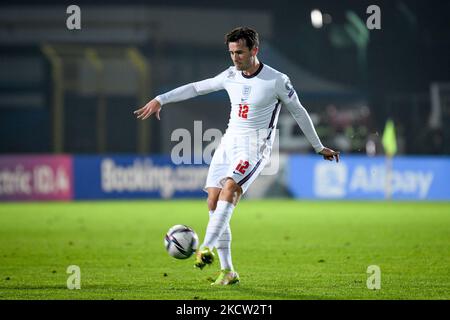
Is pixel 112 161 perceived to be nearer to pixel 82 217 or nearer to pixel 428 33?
pixel 82 217

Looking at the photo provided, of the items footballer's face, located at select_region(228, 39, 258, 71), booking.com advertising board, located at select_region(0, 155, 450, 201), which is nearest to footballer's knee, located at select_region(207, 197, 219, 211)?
footballer's face, located at select_region(228, 39, 258, 71)

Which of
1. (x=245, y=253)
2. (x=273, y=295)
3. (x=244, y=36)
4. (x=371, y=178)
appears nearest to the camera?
(x=273, y=295)

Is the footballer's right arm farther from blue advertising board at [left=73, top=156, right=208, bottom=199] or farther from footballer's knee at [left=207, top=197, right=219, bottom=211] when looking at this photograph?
blue advertising board at [left=73, top=156, right=208, bottom=199]

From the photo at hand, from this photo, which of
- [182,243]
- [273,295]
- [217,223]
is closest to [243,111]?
[217,223]

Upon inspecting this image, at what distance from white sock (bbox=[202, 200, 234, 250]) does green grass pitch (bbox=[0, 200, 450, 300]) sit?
0.49 metres

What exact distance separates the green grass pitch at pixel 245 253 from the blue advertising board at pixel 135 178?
318 cm

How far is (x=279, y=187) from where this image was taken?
2895cm

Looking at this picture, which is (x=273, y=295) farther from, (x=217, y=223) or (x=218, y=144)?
(x=218, y=144)

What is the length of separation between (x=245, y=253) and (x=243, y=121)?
3.82m

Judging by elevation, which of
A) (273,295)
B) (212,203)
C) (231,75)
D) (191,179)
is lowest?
(191,179)

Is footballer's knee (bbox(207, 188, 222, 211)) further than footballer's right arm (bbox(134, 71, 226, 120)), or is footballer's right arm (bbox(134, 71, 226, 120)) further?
footballer's right arm (bbox(134, 71, 226, 120))

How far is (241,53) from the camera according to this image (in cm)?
997

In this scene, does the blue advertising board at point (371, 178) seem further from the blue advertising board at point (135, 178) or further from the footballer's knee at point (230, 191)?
the footballer's knee at point (230, 191)

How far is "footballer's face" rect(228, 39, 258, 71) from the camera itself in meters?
9.95
